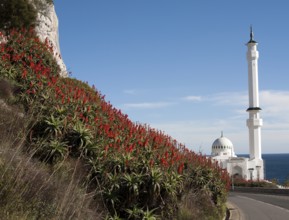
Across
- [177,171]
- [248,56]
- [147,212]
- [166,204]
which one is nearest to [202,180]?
[177,171]

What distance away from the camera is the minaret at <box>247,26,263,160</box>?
69875mm

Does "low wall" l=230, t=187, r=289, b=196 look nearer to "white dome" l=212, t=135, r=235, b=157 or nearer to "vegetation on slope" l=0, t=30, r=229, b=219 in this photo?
"vegetation on slope" l=0, t=30, r=229, b=219

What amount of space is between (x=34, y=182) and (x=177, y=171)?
15.1ft

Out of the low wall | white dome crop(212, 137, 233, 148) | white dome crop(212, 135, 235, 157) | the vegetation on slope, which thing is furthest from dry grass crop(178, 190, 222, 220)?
white dome crop(212, 137, 233, 148)

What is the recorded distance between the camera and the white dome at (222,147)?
74.1 m

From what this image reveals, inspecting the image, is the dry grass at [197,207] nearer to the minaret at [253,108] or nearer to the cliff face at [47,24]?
the cliff face at [47,24]

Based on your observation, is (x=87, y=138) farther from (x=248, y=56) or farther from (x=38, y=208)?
(x=248, y=56)

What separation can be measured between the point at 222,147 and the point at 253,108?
9.36 metres

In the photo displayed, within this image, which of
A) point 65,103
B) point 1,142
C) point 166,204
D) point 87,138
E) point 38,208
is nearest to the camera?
point 38,208

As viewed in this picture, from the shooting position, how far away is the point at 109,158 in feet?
30.6

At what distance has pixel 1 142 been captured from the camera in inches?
287

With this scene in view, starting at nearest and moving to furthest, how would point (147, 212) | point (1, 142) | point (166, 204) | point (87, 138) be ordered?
point (1, 142) < point (147, 212) < point (166, 204) < point (87, 138)

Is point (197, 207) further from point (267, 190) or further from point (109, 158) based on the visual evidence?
point (267, 190)

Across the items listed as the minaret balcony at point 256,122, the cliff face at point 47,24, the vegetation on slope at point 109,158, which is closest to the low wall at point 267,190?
the cliff face at point 47,24
